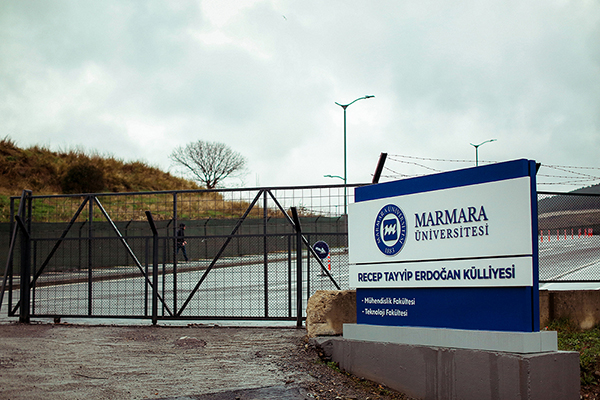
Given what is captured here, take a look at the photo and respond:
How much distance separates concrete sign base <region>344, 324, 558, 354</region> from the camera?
5.30 meters

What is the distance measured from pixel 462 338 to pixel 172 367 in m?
3.35

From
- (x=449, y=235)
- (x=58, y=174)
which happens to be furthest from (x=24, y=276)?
(x=58, y=174)

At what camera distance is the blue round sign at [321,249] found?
10.2 metres

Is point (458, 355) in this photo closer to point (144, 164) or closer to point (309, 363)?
point (309, 363)

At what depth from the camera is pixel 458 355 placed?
18.7 ft

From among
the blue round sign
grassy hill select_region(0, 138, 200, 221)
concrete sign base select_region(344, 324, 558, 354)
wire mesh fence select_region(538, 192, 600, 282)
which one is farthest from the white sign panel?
grassy hill select_region(0, 138, 200, 221)

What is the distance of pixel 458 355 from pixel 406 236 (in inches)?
53.5

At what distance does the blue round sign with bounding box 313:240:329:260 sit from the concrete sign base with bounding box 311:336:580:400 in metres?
3.43

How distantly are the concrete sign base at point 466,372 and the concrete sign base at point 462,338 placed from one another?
0.06m

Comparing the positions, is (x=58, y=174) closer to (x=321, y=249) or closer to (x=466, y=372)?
(x=321, y=249)

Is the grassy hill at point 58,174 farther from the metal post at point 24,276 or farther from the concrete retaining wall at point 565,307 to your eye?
the concrete retaining wall at point 565,307

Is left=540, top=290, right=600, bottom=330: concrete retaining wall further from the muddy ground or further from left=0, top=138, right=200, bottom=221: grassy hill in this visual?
left=0, top=138, right=200, bottom=221: grassy hill

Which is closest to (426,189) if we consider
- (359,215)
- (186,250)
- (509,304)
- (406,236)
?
(406,236)

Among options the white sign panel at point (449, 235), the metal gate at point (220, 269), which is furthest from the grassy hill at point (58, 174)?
the white sign panel at point (449, 235)
